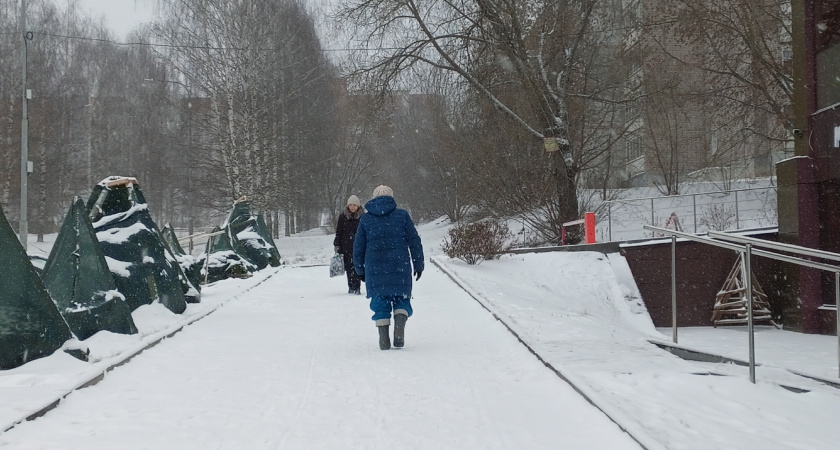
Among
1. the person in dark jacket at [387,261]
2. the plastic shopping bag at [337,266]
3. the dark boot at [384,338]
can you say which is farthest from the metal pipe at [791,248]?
the plastic shopping bag at [337,266]

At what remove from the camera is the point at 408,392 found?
239 inches

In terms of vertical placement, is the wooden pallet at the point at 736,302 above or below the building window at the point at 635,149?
below

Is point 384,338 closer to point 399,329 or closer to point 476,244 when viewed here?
point 399,329

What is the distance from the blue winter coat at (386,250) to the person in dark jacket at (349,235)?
5.28m

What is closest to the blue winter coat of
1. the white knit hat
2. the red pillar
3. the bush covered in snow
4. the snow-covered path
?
the white knit hat

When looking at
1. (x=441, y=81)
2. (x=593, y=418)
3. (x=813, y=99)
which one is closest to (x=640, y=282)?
(x=813, y=99)

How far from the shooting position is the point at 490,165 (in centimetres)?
2509

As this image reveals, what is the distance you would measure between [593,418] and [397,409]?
1.32 m

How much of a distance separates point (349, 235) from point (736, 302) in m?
8.96

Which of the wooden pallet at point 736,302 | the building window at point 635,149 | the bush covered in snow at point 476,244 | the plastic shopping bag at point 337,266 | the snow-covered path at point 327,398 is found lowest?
the wooden pallet at point 736,302

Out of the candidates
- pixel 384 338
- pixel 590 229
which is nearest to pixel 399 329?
pixel 384 338

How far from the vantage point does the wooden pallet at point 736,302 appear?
17281 millimetres

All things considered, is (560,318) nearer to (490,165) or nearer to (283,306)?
(283,306)

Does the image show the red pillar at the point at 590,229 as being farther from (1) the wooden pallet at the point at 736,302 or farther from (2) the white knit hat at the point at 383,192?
(2) the white knit hat at the point at 383,192
